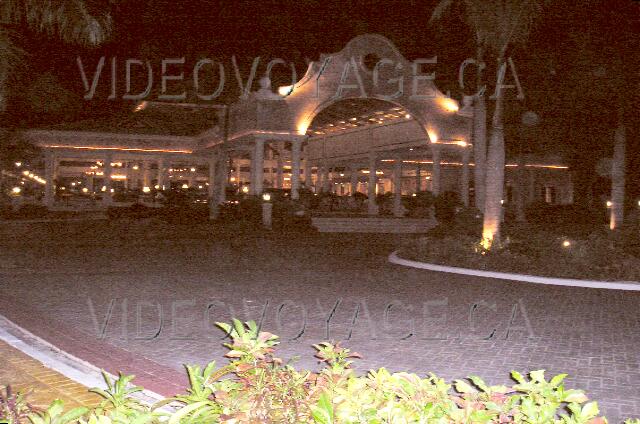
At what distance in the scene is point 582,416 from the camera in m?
3.12

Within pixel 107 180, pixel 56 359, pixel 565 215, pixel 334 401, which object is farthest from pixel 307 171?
pixel 334 401

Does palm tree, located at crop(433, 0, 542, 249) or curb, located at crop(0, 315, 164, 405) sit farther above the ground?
palm tree, located at crop(433, 0, 542, 249)

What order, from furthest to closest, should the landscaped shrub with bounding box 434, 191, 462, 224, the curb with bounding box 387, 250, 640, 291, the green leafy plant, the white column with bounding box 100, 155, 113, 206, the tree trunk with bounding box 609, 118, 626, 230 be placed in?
the white column with bounding box 100, 155, 113, 206, the landscaped shrub with bounding box 434, 191, 462, 224, the tree trunk with bounding box 609, 118, 626, 230, the curb with bounding box 387, 250, 640, 291, the green leafy plant

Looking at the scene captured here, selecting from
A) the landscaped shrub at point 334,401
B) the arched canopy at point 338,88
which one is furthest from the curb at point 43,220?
the landscaped shrub at point 334,401

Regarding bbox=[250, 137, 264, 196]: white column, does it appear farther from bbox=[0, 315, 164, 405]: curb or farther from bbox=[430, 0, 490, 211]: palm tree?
bbox=[0, 315, 164, 405]: curb

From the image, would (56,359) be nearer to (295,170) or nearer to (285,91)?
(295,170)

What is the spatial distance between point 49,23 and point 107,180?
26.0 m

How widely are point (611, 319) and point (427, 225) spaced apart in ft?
67.1

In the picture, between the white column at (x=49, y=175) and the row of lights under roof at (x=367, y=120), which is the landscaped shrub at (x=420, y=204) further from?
the white column at (x=49, y=175)

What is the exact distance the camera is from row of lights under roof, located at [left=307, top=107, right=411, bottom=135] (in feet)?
96.3

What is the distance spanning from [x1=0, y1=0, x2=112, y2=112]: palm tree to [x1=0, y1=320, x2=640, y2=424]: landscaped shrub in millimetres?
8861

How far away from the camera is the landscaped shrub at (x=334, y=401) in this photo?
3221 millimetres

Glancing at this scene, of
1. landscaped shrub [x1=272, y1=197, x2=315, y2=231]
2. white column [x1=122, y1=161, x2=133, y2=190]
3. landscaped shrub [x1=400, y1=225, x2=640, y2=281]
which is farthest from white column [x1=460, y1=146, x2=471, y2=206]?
white column [x1=122, y1=161, x2=133, y2=190]

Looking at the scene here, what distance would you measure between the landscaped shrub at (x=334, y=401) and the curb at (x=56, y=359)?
1.79 meters
